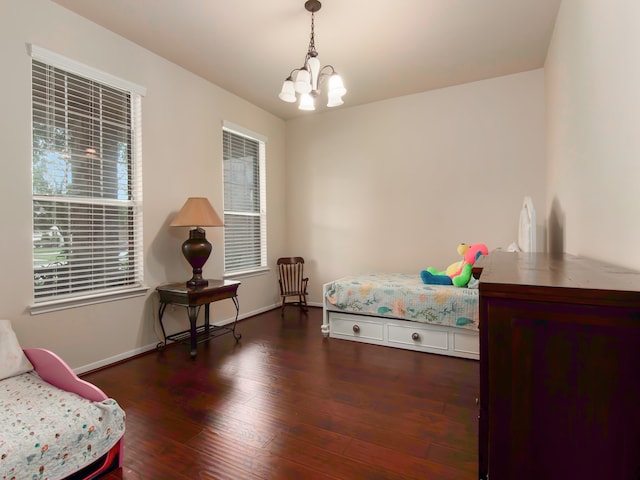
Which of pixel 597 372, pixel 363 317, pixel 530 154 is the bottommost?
pixel 363 317

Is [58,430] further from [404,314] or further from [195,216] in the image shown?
[404,314]

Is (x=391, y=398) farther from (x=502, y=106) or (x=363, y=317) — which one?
(x=502, y=106)

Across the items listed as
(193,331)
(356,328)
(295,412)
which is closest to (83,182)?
(193,331)

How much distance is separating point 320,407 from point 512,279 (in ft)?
5.69

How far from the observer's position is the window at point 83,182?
8.26 feet

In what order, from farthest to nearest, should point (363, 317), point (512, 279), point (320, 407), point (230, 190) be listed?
point (230, 190) < point (363, 317) < point (320, 407) < point (512, 279)

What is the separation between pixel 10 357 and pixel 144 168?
6.14ft

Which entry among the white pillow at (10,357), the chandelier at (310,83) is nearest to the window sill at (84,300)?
the white pillow at (10,357)

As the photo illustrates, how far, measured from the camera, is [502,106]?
12.7 feet

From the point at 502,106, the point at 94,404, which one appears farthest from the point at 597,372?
the point at 502,106

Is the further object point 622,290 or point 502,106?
point 502,106

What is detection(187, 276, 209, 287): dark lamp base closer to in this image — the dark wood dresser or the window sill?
the window sill

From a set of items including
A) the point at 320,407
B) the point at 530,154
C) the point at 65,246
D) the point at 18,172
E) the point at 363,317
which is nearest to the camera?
the point at 320,407

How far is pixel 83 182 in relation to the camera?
109 inches
